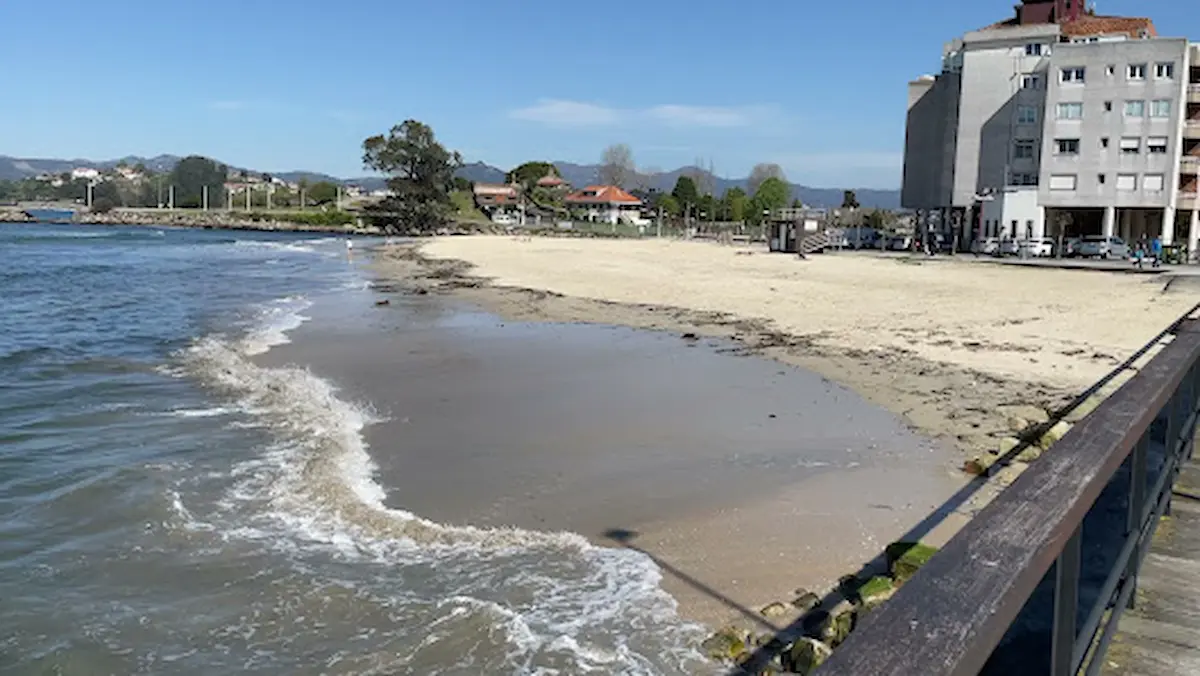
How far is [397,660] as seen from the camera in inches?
229

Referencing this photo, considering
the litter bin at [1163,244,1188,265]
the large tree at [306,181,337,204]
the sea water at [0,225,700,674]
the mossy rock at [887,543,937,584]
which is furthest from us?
Answer: the large tree at [306,181,337,204]

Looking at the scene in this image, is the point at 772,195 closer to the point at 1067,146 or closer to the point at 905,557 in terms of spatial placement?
the point at 1067,146

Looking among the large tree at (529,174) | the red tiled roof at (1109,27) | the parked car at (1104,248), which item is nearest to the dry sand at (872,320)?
the parked car at (1104,248)

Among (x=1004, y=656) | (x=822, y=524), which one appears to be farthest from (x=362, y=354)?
(x=1004, y=656)

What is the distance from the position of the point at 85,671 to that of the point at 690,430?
26.1ft

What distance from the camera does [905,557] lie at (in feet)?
22.1

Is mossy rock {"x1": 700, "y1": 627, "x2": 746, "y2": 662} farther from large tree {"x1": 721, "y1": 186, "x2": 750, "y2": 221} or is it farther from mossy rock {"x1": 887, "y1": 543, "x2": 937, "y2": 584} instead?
large tree {"x1": 721, "y1": 186, "x2": 750, "y2": 221}

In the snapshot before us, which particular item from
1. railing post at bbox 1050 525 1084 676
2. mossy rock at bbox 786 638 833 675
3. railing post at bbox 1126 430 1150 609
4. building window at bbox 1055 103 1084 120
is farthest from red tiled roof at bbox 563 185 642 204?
railing post at bbox 1050 525 1084 676

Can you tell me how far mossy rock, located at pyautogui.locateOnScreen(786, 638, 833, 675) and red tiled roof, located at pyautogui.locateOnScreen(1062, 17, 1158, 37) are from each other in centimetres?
7155

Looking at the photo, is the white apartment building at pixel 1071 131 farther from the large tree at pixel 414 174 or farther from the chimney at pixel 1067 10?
the large tree at pixel 414 174

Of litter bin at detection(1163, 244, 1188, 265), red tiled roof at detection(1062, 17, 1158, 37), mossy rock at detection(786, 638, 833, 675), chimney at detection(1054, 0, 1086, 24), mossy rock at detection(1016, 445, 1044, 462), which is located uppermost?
chimney at detection(1054, 0, 1086, 24)

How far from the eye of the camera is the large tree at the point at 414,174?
4604 inches

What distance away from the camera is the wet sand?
783 centimetres

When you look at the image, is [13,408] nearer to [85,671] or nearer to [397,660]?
[85,671]
